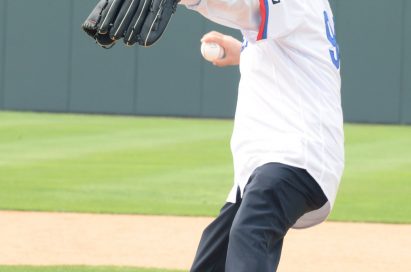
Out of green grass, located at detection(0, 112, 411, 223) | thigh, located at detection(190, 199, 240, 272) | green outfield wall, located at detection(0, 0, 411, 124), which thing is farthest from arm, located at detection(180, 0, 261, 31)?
green outfield wall, located at detection(0, 0, 411, 124)

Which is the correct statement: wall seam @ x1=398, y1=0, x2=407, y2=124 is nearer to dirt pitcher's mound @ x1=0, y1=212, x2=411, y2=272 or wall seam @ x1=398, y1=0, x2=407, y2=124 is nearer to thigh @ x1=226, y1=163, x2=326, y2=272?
dirt pitcher's mound @ x1=0, y1=212, x2=411, y2=272

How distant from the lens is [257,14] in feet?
11.6

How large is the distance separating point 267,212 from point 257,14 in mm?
645

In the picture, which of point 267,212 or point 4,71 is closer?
point 267,212

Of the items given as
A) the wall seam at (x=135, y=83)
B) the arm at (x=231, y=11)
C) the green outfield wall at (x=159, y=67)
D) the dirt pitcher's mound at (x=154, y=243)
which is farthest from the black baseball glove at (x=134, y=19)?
the wall seam at (x=135, y=83)

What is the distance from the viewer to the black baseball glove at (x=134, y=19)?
3.25 meters

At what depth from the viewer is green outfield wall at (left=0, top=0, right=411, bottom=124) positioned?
72.6 ft

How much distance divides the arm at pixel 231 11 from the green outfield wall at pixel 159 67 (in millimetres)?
18288

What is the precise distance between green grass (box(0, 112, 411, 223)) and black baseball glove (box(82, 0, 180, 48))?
19.9 feet

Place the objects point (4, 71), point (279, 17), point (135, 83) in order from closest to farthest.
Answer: point (279, 17) → point (135, 83) → point (4, 71)

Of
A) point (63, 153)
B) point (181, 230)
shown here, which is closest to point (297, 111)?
point (181, 230)

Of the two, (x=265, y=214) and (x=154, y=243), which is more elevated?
(x=265, y=214)

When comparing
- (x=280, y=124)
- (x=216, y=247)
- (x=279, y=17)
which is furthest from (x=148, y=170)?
(x=279, y=17)

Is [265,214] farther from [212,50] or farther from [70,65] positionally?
[70,65]
